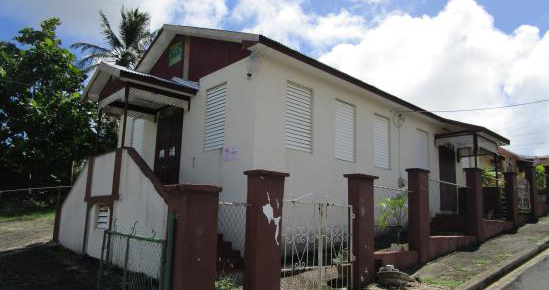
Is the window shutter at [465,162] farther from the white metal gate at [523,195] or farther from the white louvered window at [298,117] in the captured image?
the white louvered window at [298,117]

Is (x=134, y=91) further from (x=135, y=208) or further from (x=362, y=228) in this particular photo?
(x=362, y=228)

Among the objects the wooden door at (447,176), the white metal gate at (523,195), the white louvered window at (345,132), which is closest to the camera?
the white louvered window at (345,132)

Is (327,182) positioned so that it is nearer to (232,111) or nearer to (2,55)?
(232,111)

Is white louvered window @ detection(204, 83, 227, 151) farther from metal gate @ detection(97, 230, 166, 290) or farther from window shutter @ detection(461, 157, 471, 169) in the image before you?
window shutter @ detection(461, 157, 471, 169)

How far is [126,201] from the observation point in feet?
29.6

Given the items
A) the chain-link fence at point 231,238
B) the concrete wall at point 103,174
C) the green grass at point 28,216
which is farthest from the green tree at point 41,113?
the chain-link fence at point 231,238

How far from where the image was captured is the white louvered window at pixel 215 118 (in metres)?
10.1

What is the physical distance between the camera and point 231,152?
31.2 ft

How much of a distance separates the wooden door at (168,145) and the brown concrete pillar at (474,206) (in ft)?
24.2

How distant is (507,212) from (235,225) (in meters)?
8.65

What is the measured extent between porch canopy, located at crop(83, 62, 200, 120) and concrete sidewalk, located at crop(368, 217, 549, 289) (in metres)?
6.36

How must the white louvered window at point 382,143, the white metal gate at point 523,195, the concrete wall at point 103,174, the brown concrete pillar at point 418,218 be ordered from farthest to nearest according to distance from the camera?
the white metal gate at point 523,195, the white louvered window at point 382,143, the concrete wall at point 103,174, the brown concrete pillar at point 418,218

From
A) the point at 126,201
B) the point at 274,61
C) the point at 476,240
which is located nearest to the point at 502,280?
the point at 476,240

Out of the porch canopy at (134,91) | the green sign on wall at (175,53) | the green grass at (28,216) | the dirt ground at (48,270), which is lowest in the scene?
the dirt ground at (48,270)
